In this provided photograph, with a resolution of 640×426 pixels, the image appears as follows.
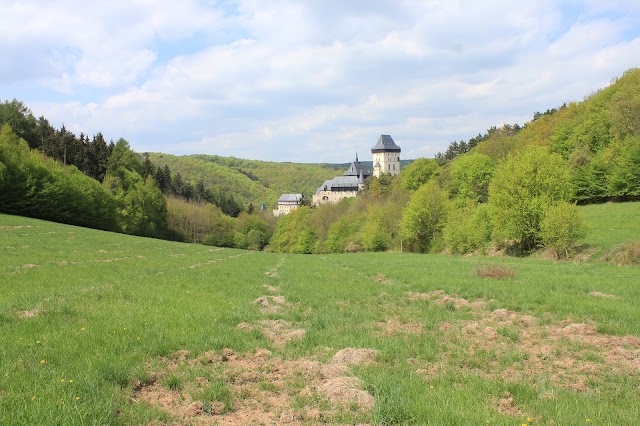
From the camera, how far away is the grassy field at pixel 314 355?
6.07 m

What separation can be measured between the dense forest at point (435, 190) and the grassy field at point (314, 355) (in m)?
29.9

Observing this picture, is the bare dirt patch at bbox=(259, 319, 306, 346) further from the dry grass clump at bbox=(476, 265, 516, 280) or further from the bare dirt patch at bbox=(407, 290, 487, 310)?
the dry grass clump at bbox=(476, 265, 516, 280)

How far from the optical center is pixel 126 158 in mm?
110125

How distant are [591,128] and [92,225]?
8783 cm

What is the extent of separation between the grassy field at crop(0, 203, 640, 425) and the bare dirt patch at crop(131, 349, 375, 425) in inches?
1.2

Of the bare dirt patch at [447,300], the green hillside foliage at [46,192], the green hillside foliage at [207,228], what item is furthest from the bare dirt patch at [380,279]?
the green hillside foliage at [207,228]

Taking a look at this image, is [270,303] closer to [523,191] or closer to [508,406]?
[508,406]

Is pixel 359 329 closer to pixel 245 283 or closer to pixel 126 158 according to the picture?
pixel 245 283

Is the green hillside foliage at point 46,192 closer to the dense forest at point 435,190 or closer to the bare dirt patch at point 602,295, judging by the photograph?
the dense forest at point 435,190

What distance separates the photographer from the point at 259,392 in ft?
23.1

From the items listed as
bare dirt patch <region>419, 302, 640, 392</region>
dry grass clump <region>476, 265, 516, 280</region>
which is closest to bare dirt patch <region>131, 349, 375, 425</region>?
bare dirt patch <region>419, 302, 640, 392</region>

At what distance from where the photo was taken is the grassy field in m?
6.07

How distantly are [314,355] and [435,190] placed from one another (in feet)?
226

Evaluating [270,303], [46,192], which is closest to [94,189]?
[46,192]
